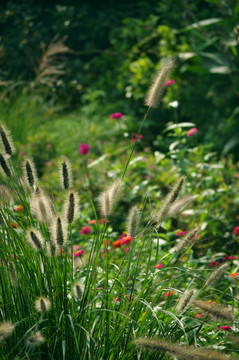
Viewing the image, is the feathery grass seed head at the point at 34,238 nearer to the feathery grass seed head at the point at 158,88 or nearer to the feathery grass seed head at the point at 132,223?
the feathery grass seed head at the point at 132,223

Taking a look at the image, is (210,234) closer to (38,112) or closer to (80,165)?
(80,165)

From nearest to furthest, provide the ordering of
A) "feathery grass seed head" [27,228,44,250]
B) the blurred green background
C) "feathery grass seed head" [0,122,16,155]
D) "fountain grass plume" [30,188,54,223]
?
1. "feathery grass seed head" [27,228,44,250]
2. "fountain grass plume" [30,188,54,223]
3. "feathery grass seed head" [0,122,16,155]
4. the blurred green background

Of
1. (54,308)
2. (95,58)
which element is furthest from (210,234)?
(95,58)

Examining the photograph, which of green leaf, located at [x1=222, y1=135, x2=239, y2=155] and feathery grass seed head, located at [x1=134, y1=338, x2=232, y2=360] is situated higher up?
feathery grass seed head, located at [x1=134, y1=338, x2=232, y2=360]

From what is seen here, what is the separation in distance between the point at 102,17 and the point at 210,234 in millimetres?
6593

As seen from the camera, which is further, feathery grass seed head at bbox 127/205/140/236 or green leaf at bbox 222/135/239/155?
green leaf at bbox 222/135/239/155

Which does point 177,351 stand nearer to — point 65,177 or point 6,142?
point 65,177

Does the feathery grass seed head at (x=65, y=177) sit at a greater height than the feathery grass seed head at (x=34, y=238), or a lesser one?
greater

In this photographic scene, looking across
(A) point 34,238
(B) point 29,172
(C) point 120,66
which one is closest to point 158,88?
A: (B) point 29,172

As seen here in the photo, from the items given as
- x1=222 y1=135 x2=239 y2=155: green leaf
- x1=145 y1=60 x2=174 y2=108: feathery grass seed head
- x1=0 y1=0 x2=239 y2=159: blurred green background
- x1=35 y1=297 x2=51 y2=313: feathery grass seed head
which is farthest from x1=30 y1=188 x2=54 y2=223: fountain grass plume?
x1=222 y1=135 x2=239 y2=155: green leaf

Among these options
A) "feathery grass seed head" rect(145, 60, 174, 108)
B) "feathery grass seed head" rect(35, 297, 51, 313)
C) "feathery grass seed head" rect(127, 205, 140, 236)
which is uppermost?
"feathery grass seed head" rect(145, 60, 174, 108)

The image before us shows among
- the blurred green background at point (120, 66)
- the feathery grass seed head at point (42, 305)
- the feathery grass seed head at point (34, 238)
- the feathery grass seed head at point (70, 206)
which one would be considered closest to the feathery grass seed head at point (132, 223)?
the feathery grass seed head at point (70, 206)

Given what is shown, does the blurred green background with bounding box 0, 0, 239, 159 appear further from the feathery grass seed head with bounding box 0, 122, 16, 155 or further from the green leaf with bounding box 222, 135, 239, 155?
the feathery grass seed head with bounding box 0, 122, 16, 155

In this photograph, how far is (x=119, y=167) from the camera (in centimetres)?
361
